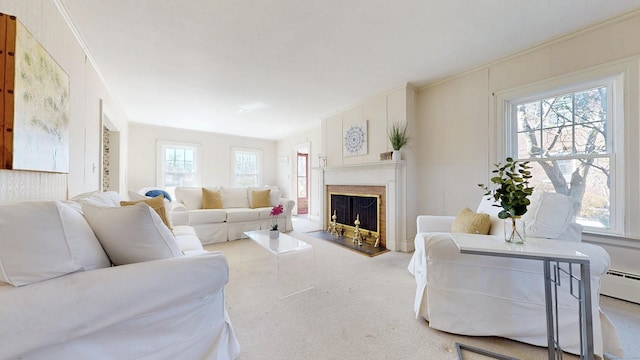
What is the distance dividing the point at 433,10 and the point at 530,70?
1.45 meters

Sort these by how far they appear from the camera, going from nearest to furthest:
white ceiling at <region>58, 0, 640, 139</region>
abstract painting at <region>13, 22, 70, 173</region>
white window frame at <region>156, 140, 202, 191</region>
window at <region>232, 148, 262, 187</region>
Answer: abstract painting at <region>13, 22, 70, 173</region> → white ceiling at <region>58, 0, 640, 139</region> → white window frame at <region>156, 140, 202, 191</region> → window at <region>232, 148, 262, 187</region>

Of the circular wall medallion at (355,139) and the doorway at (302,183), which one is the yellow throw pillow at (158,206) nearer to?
the circular wall medallion at (355,139)

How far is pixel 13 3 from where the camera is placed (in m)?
1.27

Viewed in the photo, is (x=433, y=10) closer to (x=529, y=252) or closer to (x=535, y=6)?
(x=535, y=6)

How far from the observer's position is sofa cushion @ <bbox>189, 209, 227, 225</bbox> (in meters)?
3.80

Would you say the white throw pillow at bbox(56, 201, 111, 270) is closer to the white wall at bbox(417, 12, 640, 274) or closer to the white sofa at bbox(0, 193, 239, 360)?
the white sofa at bbox(0, 193, 239, 360)

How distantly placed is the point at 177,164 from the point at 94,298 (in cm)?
553

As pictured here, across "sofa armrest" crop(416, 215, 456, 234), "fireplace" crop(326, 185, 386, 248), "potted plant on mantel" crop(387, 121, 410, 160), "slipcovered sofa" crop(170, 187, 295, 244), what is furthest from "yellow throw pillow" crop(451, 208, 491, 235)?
"slipcovered sofa" crop(170, 187, 295, 244)

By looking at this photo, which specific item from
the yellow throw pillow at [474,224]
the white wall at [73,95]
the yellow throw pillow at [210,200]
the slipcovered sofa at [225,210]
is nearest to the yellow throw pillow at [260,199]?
the slipcovered sofa at [225,210]

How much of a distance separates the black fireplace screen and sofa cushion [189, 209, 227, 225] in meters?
1.98

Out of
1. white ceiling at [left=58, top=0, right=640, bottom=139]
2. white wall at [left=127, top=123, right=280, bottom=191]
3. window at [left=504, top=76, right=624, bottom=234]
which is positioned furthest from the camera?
white wall at [left=127, top=123, right=280, bottom=191]

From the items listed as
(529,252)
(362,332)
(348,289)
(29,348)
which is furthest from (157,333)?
(529,252)

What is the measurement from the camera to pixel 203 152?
6.02 meters

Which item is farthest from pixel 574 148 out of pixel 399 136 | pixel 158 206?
pixel 158 206
